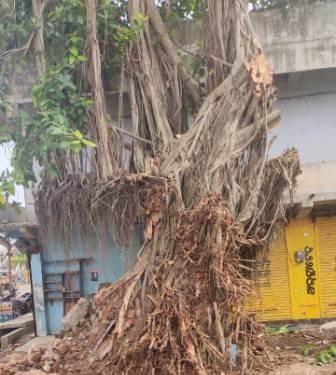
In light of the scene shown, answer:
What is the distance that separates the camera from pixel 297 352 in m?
8.20

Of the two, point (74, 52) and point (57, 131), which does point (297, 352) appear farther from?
point (74, 52)

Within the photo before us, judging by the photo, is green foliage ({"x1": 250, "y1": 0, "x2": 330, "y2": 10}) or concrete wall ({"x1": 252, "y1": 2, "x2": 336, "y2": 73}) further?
green foliage ({"x1": 250, "y1": 0, "x2": 330, "y2": 10})

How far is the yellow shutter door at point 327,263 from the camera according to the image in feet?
36.2

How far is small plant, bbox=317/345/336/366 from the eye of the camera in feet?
24.6

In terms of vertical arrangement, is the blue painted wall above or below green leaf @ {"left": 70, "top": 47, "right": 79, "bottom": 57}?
below

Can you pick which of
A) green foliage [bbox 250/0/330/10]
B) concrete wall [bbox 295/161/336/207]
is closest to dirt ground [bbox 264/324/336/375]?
concrete wall [bbox 295/161/336/207]

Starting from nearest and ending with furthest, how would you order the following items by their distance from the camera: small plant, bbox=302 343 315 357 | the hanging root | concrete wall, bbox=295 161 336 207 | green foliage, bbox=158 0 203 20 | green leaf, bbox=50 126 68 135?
the hanging root → green leaf, bbox=50 126 68 135 → small plant, bbox=302 343 315 357 → green foliage, bbox=158 0 203 20 → concrete wall, bbox=295 161 336 207

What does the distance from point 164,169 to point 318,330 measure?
525 cm

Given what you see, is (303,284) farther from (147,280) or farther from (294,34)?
(147,280)

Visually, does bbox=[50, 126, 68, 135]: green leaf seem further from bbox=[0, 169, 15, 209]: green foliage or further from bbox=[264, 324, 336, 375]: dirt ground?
bbox=[264, 324, 336, 375]: dirt ground

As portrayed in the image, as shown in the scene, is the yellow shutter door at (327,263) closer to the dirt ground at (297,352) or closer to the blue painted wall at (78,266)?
the dirt ground at (297,352)

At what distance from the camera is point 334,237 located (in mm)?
11070

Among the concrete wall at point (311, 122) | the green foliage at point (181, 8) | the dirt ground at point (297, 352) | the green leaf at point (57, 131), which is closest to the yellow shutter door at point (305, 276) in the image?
the dirt ground at point (297, 352)

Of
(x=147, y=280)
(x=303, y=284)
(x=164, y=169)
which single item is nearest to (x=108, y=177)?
(x=164, y=169)
